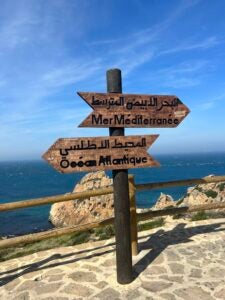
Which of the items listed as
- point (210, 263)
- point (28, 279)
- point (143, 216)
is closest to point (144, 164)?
point (143, 216)

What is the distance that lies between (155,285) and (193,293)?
0.65m

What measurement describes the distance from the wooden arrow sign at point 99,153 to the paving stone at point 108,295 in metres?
2.04

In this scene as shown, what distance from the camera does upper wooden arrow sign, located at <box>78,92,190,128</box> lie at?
5.59 m

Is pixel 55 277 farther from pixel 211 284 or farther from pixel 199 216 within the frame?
pixel 199 216

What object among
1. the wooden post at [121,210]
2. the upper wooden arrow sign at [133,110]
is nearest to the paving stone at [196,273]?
the wooden post at [121,210]

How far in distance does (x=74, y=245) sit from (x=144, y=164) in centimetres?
337

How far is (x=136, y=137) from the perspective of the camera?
19.4ft

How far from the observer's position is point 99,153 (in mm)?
5637

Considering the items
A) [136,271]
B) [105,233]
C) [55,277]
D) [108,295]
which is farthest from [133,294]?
[105,233]

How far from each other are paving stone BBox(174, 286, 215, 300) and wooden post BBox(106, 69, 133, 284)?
897mm

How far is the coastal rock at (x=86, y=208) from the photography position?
29.8 metres

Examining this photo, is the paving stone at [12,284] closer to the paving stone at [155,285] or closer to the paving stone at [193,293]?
the paving stone at [155,285]

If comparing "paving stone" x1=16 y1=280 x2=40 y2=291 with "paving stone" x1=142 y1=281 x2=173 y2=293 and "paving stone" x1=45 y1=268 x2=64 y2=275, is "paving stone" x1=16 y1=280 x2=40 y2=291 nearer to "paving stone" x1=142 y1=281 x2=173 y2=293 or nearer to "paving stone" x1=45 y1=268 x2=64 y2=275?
"paving stone" x1=45 y1=268 x2=64 y2=275

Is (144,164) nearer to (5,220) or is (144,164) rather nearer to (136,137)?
(136,137)
